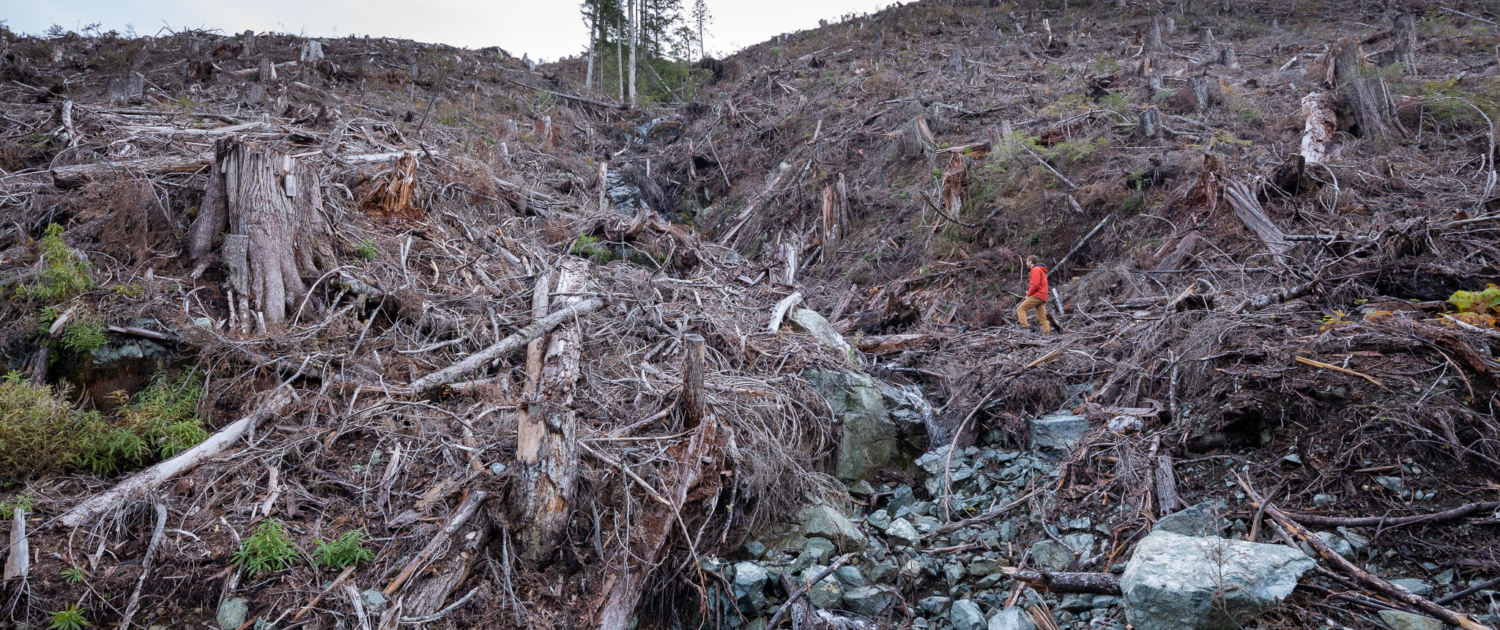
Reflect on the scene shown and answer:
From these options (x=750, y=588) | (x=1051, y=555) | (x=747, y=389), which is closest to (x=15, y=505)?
(x=750, y=588)

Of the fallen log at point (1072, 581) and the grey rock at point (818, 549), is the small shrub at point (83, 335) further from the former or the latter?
the fallen log at point (1072, 581)

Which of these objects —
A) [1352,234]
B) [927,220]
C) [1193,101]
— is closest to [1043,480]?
[1352,234]

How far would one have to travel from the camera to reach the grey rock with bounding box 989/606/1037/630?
326cm

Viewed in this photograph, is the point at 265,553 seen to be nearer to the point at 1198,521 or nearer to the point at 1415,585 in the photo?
the point at 1198,521

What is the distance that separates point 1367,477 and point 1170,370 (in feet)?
4.84

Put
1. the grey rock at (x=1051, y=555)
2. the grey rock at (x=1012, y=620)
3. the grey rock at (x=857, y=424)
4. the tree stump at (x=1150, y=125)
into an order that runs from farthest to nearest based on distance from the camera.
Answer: the tree stump at (x=1150, y=125)
the grey rock at (x=857, y=424)
the grey rock at (x=1051, y=555)
the grey rock at (x=1012, y=620)

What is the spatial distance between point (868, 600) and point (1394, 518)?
2.51 m

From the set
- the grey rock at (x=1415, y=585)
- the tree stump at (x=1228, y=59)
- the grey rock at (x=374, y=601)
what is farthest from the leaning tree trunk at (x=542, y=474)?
the tree stump at (x=1228, y=59)

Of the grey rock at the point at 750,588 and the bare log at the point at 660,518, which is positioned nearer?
the bare log at the point at 660,518

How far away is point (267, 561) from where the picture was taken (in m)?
3.29

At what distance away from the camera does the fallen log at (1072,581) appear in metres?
3.32

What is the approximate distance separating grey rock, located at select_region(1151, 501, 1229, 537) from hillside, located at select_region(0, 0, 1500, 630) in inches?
1.3

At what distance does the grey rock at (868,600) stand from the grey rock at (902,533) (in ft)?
1.73

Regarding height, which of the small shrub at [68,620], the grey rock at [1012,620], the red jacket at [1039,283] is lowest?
the grey rock at [1012,620]
